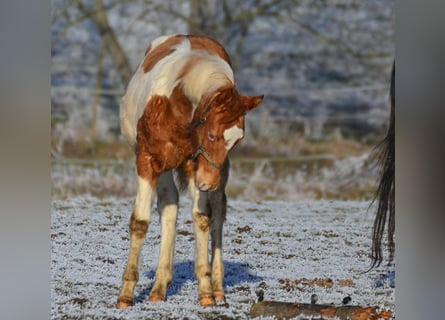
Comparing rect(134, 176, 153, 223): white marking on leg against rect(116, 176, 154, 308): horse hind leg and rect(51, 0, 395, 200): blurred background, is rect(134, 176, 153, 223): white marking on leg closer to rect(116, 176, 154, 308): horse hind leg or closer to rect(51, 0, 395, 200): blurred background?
rect(116, 176, 154, 308): horse hind leg

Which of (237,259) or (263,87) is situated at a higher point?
(263,87)

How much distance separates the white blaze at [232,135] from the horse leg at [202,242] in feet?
1.78

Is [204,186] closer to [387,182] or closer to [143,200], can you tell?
[143,200]

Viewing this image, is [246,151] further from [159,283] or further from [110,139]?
[159,283]

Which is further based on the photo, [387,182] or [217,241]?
[217,241]

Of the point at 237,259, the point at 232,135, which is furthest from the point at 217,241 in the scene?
the point at 237,259

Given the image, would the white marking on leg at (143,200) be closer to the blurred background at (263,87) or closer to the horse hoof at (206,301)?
the horse hoof at (206,301)

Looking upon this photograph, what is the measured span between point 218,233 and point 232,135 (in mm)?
883

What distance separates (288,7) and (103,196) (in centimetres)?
336

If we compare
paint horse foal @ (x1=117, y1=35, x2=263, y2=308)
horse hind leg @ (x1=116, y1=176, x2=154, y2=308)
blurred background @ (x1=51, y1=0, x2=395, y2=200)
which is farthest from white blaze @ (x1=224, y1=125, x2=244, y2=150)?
blurred background @ (x1=51, y1=0, x2=395, y2=200)

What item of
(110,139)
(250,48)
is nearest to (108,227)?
(110,139)

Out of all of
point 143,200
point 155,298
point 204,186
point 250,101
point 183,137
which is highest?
point 250,101

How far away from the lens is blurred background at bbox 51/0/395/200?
8.77 meters

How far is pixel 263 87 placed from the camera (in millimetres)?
9188
